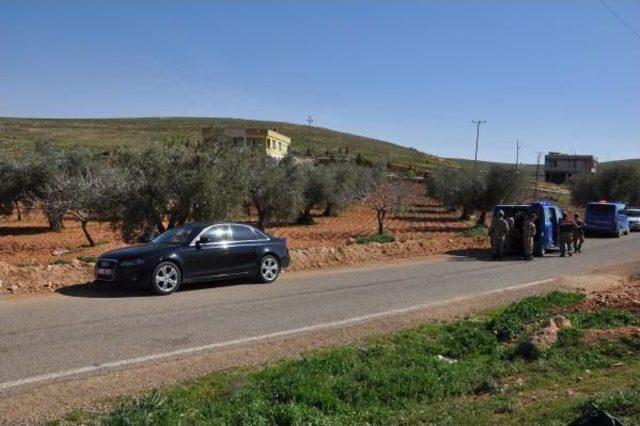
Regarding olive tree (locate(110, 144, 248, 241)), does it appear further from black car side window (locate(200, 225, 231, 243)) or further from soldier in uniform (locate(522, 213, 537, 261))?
soldier in uniform (locate(522, 213, 537, 261))

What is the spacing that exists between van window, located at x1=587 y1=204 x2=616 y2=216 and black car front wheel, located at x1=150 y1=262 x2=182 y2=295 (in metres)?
28.3

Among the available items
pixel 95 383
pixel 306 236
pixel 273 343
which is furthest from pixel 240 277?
pixel 306 236

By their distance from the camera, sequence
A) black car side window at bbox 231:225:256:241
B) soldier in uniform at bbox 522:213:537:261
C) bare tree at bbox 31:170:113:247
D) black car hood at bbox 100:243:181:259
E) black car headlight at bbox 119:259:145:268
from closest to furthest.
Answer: black car headlight at bbox 119:259:145:268, black car hood at bbox 100:243:181:259, black car side window at bbox 231:225:256:241, soldier in uniform at bbox 522:213:537:261, bare tree at bbox 31:170:113:247

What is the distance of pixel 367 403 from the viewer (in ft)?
19.2

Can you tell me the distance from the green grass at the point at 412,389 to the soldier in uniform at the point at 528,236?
42.0ft

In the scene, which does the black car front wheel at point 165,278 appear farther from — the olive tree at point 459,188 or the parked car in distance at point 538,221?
the olive tree at point 459,188

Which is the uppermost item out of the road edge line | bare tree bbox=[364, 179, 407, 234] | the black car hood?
bare tree bbox=[364, 179, 407, 234]

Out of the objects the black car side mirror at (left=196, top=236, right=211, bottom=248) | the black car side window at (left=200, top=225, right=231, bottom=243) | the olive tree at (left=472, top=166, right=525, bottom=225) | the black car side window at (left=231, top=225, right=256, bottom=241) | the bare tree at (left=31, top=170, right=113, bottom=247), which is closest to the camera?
the black car side mirror at (left=196, top=236, right=211, bottom=248)

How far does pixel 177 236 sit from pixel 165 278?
1.37m

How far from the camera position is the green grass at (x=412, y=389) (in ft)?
17.0

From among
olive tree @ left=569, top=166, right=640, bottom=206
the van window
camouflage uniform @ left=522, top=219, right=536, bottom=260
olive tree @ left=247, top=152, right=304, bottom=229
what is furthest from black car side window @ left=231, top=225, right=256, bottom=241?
olive tree @ left=569, top=166, right=640, bottom=206

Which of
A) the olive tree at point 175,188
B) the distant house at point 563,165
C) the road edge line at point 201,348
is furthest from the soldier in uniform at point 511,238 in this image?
the distant house at point 563,165

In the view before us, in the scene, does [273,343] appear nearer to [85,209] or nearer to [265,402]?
[265,402]

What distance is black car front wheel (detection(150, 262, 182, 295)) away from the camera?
1177 cm
